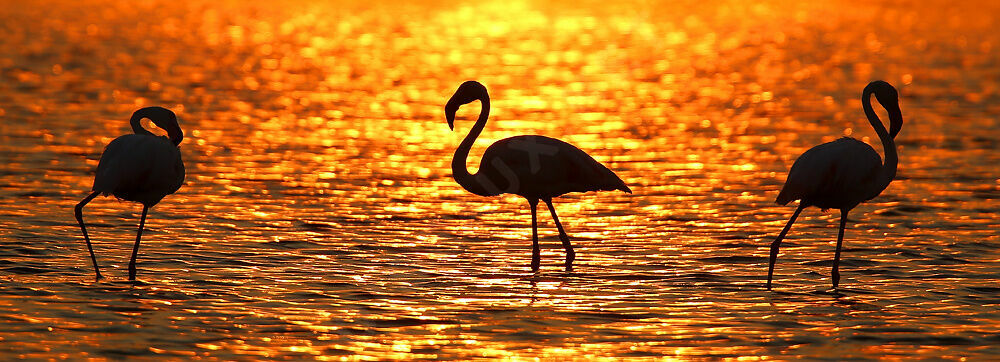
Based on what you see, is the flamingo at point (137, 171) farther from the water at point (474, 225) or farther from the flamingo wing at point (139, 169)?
the water at point (474, 225)

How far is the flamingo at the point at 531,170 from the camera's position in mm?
12875

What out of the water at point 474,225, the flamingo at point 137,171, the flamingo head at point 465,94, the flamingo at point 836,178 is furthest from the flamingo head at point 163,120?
the flamingo at point 836,178

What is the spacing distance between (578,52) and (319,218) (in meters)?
33.6

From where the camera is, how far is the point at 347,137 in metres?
23.5

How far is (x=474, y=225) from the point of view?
15398mm

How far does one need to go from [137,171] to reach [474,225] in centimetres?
442

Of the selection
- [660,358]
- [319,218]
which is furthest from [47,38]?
[660,358]

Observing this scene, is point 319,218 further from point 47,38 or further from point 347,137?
point 47,38

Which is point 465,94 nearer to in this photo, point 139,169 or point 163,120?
point 163,120

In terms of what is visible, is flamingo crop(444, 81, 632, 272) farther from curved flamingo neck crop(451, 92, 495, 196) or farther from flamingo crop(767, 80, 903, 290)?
flamingo crop(767, 80, 903, 290)

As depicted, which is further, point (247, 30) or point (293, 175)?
point (247, 30)

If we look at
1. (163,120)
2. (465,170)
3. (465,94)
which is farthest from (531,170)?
(163,120)

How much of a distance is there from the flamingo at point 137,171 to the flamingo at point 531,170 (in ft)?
7.63

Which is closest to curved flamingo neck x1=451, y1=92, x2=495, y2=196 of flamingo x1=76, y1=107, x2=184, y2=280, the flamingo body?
the flamingo body
